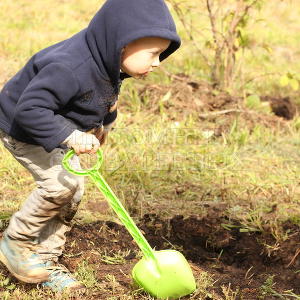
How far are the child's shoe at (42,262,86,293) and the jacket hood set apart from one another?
3.05 feet

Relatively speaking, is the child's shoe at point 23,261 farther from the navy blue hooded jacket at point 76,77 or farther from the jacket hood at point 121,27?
the jacket hood at point 121,27

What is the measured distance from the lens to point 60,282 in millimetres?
2754

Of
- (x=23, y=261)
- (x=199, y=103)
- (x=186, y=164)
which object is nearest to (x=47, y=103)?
(x=23, y=261)

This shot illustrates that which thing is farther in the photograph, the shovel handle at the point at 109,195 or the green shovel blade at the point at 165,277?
the green shovel blade at the point at 165,277

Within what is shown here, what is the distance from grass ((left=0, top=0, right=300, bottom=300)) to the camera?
362cm

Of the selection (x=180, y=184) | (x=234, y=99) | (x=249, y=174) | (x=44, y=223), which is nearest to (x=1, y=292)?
(x=44, y=223)

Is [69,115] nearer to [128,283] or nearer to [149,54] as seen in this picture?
[149,54]

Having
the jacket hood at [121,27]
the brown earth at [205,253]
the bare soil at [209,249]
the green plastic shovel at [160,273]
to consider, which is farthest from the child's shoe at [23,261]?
the jacket hood at [121,27]

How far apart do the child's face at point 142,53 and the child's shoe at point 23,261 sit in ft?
2.96

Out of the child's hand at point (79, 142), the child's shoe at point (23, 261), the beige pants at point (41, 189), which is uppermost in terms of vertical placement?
the child's hand at point (79, 142)

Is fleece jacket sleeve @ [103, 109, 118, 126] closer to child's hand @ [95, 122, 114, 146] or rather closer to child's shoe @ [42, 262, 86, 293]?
child's hand @ [95, 122, 114, 146]

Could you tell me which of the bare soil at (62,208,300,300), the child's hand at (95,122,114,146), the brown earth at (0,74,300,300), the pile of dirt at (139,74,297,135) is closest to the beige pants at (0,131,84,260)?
the child's hand at (95,122,114,146)

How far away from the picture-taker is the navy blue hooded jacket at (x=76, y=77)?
2350 mm

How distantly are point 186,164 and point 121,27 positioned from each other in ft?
6.47
